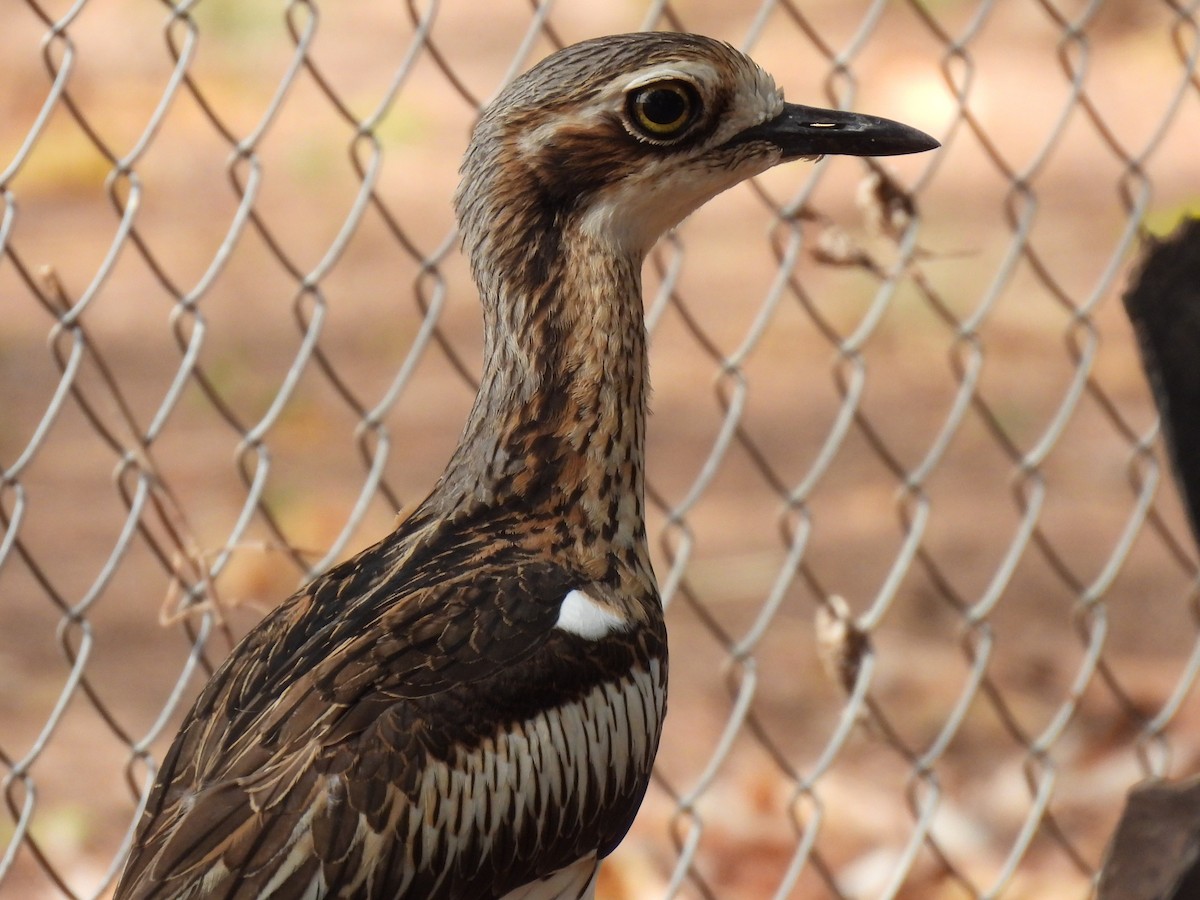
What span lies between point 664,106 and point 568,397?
450 mm

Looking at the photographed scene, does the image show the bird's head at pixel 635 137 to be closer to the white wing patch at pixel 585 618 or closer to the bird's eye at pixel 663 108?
the bird's eye at pixel 663 108

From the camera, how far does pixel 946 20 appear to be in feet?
24.0

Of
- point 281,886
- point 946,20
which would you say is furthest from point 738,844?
point 946,20

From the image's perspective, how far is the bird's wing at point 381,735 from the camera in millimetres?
2309

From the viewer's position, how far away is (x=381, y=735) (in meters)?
2.36

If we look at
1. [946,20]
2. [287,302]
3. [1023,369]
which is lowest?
[1023,369]

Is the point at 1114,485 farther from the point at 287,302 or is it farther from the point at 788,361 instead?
the point at 287,302

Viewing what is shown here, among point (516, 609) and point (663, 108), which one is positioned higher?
point (663, 108)

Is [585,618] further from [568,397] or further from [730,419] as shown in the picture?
[730,419]

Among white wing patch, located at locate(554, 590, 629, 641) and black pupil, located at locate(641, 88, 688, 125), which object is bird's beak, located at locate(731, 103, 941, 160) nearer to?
black pupil, located at locate(641, 88, 688, 125)

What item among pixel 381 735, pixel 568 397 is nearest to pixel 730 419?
pixel 568 397

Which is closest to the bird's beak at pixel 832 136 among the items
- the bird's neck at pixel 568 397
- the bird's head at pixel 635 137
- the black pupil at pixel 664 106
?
the bird's head at pixel 635 137

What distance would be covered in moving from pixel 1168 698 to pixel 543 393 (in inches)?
93.4

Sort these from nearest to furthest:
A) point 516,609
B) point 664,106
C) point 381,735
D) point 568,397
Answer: point 381,735
point 516,609
point 664,106
point 568,397
